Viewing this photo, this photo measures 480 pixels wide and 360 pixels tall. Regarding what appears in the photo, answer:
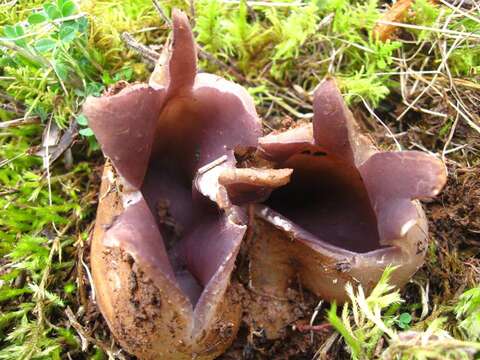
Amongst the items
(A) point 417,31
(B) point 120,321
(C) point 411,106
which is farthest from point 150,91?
(A) point 417,31

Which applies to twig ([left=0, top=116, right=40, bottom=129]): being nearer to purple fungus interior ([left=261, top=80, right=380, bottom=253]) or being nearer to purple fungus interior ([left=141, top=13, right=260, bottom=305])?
purple fungus interior ([left=141, top=13, right=260, bottom=305])

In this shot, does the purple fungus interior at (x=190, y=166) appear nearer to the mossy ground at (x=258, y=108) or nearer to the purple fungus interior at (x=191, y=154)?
the purple fungus interior at (x=191, y=154)

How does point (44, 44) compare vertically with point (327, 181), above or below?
above

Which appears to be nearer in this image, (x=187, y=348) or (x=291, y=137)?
(x=187, y=348)

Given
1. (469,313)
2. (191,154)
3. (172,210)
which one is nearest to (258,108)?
(191,154)

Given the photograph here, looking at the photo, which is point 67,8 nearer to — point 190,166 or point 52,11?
point 52,11

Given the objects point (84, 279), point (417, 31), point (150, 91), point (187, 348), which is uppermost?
point (150, 91)

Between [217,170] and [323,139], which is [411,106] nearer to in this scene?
[323,139]
